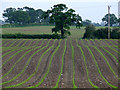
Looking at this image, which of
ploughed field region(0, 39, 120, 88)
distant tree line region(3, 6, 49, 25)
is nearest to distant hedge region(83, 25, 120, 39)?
ploughed field region(0, 39, 120, 88)

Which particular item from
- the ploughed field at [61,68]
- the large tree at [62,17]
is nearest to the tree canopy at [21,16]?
the large tree at [62,17]

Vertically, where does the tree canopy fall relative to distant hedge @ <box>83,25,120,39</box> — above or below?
above

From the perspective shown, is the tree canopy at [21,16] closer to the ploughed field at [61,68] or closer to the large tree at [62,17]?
the large tree at [62,17]

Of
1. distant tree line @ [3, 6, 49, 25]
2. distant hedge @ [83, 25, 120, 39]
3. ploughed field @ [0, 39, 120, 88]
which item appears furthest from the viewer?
distant tree line @ [3, 6, 49, 25]

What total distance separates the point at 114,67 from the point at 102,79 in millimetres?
3965

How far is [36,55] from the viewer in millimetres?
22266

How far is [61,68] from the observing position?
1822cm

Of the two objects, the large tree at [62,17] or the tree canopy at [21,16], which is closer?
the large tree at [62,17]

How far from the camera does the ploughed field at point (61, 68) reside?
14422mm

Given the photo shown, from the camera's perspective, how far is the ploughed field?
14422 mm

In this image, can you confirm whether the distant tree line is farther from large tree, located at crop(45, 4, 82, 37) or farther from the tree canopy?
large tree, located at crop(45, 4, 82, 37)

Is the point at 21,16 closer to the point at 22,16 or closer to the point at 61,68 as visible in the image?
the point at 22,16

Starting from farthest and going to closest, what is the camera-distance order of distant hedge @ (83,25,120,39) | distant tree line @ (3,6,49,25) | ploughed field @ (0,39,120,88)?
distant tree line @ (3,6,49,25), distant hedge @ (83,25,120,39), ploughed field @ (0,39,120,88)

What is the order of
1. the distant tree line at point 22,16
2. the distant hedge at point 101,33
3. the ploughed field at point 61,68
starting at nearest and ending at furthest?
1. the ploughed field at point 61,68
2. the distant hedge at point 101,33
3. the distant tree line at point 22,16
